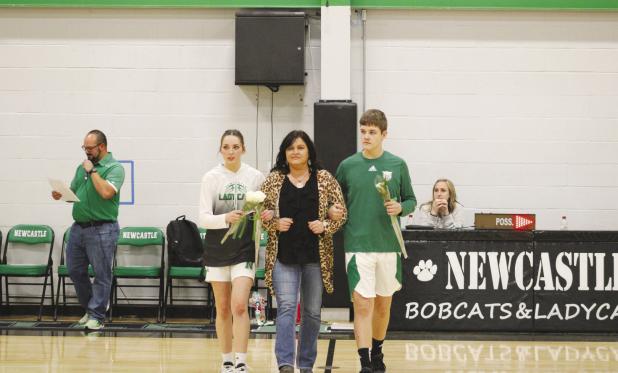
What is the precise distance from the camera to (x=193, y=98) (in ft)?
29.4

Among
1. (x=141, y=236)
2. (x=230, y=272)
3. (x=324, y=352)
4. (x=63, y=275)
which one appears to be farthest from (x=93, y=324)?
(x=230, y=272)

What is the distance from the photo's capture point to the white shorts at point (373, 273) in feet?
17.4

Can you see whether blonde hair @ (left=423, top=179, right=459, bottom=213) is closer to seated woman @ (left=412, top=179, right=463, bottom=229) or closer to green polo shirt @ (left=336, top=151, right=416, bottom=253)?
seated woman @ (left=412, top=179, right=463, bottom=229)

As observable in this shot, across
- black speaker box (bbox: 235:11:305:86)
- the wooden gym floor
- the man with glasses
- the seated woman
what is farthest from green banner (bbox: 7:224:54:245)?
the seated woman

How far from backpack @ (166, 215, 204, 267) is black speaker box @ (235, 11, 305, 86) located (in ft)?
5.24

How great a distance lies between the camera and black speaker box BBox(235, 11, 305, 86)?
27.9 feet

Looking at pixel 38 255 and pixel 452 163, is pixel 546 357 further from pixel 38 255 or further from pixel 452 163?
pixel 38 255

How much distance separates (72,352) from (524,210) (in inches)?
197

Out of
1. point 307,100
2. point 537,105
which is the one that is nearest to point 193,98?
point 307,100

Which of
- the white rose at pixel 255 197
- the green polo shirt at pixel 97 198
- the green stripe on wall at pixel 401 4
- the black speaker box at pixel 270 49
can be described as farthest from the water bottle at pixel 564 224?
the white rose at pixel 255 197

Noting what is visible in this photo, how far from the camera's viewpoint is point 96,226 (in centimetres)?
754

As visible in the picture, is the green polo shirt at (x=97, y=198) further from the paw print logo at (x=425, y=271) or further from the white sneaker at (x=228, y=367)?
the paw print logo at (x=425, y=271)

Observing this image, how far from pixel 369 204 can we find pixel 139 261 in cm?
436

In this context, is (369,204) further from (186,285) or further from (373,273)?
(186,285)
